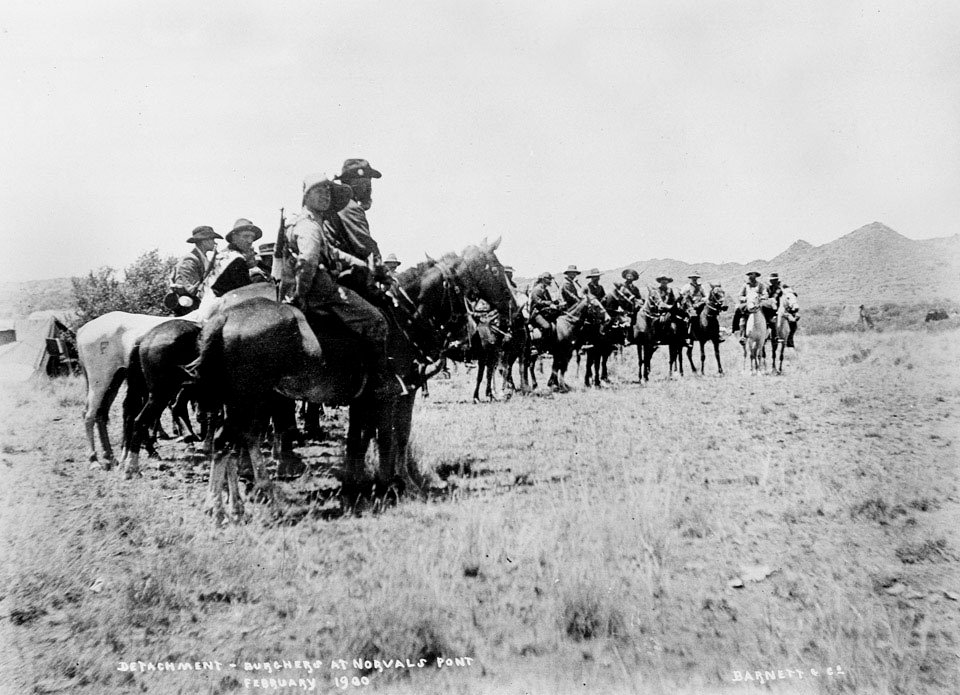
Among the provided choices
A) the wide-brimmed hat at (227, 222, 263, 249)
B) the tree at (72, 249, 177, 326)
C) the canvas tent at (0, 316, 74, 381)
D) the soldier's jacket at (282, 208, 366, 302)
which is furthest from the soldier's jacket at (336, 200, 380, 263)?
the tree at (72, 249, 177, 326)

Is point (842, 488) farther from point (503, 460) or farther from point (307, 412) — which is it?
point (307, 412)

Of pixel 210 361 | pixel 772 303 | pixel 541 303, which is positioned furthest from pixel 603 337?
pixel 210 361

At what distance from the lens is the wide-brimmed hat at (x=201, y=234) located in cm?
845

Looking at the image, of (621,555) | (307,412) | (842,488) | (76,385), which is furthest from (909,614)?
(76,385)

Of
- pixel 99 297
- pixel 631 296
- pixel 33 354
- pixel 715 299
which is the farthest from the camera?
pixel 99 297

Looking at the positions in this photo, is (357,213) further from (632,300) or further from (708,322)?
(708,322)

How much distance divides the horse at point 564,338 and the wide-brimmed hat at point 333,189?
9750 mm

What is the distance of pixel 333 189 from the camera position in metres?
5.90

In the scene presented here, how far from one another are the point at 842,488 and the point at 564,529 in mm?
2975

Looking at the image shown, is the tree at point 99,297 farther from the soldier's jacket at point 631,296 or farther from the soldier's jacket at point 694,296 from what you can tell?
the soldier's jacket at point 694,296

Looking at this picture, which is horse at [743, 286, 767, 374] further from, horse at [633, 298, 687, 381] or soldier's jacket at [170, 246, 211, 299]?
soldier's jacket at [170, 246, 211, 299]

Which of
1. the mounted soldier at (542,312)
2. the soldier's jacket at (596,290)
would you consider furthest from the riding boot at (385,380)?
the soldier's jacket at (596,290)

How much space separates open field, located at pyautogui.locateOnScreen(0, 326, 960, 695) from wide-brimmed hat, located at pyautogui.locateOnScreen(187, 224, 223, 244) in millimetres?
3142

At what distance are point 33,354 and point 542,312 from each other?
48.0 ft
